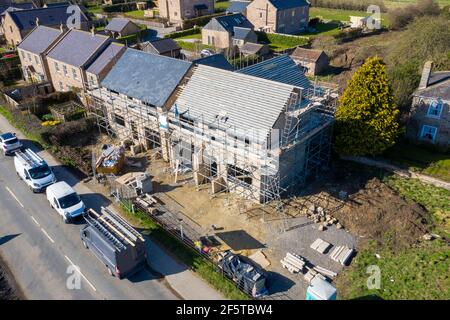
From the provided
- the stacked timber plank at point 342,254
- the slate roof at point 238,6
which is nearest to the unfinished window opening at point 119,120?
the stacked timber plank at point 342,254

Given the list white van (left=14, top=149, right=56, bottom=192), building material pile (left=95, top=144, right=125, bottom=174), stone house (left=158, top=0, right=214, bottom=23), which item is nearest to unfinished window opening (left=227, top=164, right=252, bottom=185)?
building material pile (left=95, top=144, right=125, bottom=174)

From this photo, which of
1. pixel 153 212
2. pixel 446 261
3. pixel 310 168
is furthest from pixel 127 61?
pixel 446 261

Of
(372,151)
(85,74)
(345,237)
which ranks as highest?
(85,74)

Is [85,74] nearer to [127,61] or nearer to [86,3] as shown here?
[127,61]

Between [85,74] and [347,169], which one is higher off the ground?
[85,74]

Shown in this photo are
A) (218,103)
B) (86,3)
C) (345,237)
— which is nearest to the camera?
(345,237)

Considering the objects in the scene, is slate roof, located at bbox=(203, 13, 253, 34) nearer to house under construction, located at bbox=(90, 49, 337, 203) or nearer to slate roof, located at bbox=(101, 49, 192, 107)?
slate roof, located at bbox=(101, 49, 192, 107)
